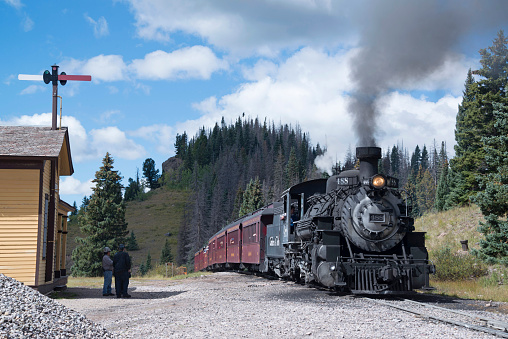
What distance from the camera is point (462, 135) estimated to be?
3572cm

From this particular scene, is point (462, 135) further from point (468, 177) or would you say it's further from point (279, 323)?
point (279, 323)

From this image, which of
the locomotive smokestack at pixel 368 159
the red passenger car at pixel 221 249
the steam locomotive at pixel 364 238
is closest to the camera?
the steam locomotive at pixel 364 238

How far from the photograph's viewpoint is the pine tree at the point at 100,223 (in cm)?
4319

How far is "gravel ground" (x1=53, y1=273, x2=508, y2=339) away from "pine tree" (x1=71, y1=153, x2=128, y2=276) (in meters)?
31.5

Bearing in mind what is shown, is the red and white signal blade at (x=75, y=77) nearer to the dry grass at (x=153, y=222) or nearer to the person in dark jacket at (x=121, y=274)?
the person in dark jacket at (x=121, y=274)

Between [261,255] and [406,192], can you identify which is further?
[261,255]

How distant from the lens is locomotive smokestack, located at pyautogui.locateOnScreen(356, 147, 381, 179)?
43.8 feet

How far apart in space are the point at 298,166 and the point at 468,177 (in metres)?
76.0

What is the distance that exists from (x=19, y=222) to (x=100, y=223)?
30.4 metres

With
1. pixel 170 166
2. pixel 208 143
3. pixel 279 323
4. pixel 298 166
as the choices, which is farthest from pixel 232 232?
pixel 170 166

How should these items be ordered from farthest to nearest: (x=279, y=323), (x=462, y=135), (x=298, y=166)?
(x=298, y=166) < (x=462, y=135) < (x=279, y=323)

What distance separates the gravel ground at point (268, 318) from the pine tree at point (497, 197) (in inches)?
288

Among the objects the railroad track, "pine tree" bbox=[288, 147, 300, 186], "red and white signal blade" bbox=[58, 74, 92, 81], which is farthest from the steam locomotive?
A: "pine tree" bbox=[288, 147, 300, 186]

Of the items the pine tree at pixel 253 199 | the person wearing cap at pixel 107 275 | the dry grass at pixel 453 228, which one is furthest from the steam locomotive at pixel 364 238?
the pine tree at pixel 253 199
